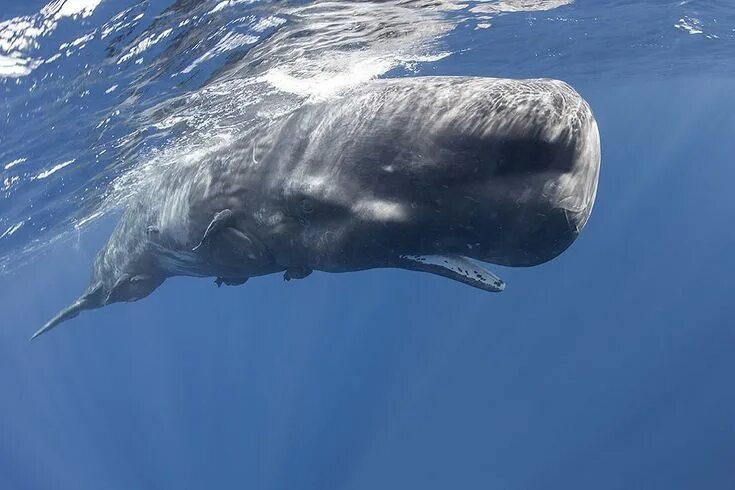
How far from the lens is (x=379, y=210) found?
407 centimetres

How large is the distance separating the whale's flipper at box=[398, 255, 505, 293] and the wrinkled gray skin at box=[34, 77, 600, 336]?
0.03 feet

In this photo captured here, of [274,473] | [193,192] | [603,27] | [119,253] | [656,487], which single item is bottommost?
[656,487]

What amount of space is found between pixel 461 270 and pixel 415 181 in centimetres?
66

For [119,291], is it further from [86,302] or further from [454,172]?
[454,172]

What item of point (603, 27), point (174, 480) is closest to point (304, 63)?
point (603, 27)

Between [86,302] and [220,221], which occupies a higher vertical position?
[220,221]

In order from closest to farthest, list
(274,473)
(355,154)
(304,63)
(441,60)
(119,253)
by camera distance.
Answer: (355,154), (119,253), (304,63), (441,60), (274,473)

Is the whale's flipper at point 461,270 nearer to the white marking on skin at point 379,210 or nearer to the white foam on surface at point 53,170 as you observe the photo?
the white marking on skin at point 379,210

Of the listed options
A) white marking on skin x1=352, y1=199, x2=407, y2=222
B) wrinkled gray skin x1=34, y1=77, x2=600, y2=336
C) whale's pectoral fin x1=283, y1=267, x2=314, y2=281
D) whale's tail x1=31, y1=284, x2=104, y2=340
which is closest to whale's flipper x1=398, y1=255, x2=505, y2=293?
wrinkled gray skin x1=34, y1=77, x2=600, y2=336

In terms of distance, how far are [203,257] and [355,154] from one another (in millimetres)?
3345

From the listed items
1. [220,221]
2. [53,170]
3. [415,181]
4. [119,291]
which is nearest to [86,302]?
[119,291]

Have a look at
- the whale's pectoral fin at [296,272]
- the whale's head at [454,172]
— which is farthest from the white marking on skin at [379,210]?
the whale's pectoral fin at [296,272]

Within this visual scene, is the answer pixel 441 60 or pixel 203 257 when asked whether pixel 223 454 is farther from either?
pixel 203 257

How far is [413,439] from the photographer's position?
1661 inches
